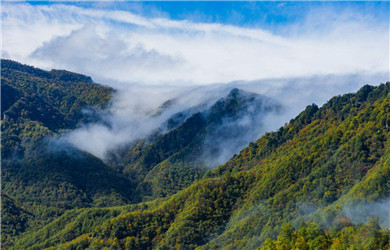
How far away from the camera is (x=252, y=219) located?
614ft

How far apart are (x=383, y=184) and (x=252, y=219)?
5953 cm

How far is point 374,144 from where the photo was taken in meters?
182

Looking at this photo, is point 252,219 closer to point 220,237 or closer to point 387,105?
point 220,237

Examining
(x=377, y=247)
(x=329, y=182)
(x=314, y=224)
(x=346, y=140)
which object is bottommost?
(x=377, y=247)

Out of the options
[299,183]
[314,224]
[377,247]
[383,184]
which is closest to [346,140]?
[299,183]

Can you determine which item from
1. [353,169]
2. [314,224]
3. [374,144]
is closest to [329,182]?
[353,169]

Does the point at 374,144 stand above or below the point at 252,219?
above

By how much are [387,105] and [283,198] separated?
64.0 meters

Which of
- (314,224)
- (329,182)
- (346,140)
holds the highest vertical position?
(346,140)

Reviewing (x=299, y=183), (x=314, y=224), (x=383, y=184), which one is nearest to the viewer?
(x=314, y=224)

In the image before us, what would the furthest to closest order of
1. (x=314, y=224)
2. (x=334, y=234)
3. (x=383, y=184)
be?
1. (x=383, y=184)
2. (x=314, y=224)
3. (x=334, y=234)

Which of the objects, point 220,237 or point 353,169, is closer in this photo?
point 353,169

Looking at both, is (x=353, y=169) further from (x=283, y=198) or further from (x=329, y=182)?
(x=283, y=198)

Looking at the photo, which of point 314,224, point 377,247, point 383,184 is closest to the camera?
point 377,247
